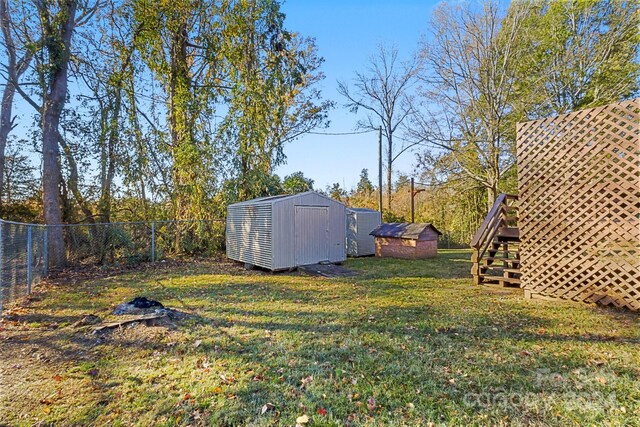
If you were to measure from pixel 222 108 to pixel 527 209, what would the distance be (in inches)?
393

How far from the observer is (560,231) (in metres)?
4.70

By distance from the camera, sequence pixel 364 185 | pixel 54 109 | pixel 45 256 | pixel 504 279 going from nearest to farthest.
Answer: pixel 504 279 → pixel 45 256 → pixel 54 109 → pixel 364 185

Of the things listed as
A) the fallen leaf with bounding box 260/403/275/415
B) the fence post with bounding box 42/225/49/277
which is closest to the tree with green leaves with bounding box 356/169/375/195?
the fence post with bounding box 42/225/49/277

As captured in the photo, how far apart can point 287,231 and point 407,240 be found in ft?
15.3

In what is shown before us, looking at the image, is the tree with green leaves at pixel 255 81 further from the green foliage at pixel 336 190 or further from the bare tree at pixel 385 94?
the green foliage at pixel 336 190

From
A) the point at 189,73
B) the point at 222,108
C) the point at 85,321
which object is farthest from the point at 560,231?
the point at 189,73

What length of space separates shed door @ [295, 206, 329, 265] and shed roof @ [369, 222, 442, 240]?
3191 mm

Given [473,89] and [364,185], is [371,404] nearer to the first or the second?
[473,89]

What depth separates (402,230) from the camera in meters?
10.9

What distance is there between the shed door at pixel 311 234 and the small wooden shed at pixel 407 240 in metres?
3.22

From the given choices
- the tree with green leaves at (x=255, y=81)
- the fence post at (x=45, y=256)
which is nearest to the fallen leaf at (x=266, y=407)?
the fence post at (x=45, y=256)

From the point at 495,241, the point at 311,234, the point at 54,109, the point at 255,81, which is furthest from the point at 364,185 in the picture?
the point at 54,109

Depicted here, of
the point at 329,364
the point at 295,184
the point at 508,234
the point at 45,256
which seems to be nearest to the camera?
the point at 329,364

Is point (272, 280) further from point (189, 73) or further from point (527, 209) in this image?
point (189, 73)
